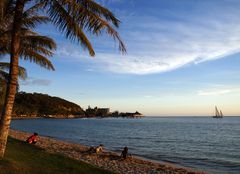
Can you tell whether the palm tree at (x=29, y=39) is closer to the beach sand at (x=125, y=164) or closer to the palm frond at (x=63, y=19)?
the palm frond at (x=63, y=19)

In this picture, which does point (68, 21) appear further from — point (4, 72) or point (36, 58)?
point (4, 72)

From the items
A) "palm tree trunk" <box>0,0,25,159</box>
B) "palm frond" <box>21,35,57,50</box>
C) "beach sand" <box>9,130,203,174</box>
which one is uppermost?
"palm frond" <box>21,35,57,50</box>

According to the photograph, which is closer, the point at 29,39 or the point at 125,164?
the point at 29,39

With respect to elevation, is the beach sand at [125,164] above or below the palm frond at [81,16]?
below

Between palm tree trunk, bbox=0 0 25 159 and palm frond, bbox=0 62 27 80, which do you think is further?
palm frond, bbox=0 62 27 80

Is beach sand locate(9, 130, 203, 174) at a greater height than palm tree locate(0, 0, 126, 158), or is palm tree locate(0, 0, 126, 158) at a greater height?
palm tree locate(0, 0, 126, 158)

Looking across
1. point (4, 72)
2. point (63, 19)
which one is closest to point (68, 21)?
point (63, 19)

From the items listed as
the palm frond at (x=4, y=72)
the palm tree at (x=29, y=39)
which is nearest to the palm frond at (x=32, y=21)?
the palm tree at (x=29, y=39)

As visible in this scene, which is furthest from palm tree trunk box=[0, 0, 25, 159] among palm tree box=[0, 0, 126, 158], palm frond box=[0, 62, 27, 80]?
palm frond box=[0, 62, 27, 80]

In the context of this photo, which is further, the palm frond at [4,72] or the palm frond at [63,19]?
the palm frond at [4,72]

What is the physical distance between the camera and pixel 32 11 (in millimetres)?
11602

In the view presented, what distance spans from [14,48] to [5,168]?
3693mm

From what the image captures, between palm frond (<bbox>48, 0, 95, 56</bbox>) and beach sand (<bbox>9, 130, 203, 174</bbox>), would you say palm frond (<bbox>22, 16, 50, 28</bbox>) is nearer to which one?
palm frond (<bbox>48, 0, 95, 56</bbox>)

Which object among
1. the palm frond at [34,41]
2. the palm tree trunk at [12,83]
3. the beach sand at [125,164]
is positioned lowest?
the beach sand at [125,164]
